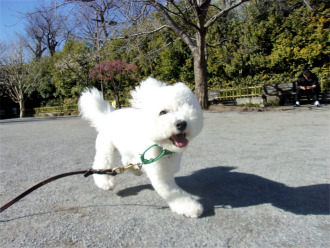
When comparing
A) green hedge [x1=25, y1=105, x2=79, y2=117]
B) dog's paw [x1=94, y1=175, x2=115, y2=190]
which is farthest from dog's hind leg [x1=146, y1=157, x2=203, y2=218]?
green hedge [x1=25, y1=105, x2=79, y2=117]

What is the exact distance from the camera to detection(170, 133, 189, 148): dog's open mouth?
1866 mm

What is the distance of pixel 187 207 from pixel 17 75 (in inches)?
1190

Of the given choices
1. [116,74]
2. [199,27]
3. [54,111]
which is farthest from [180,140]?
[54,111]

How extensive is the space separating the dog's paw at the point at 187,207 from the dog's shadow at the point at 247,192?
4.6 inches

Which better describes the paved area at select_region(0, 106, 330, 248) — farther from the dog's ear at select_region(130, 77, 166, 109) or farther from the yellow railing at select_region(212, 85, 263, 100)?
the yellow railing at select_region(212, 85, 263, 100)

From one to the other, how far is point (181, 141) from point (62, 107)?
27.1 m

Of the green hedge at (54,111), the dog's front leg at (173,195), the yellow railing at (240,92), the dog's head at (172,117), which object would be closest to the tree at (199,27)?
the yellow railing at (240,92)

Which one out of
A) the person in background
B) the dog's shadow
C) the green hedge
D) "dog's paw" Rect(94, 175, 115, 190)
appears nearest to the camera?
the dog's shadow

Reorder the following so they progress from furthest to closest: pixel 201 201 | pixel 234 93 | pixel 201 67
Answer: pixel 234 93, pixel 201 67, pixel 201 201

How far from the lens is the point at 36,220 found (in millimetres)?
2127

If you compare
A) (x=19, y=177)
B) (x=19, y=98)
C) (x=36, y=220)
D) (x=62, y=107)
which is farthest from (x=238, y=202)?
(x=19, y=98)

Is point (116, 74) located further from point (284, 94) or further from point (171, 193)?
point (171, 193)

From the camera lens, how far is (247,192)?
2541 mm

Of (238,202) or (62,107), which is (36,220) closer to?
(238,202)
